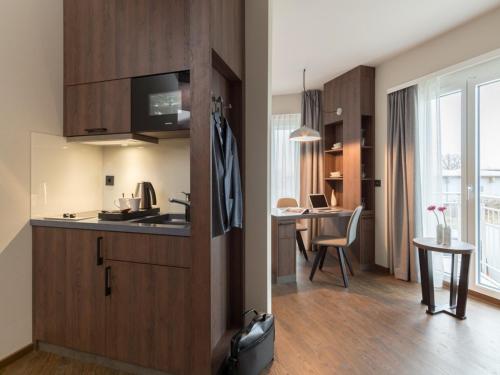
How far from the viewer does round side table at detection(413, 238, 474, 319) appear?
2320 mm

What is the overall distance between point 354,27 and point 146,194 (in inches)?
101

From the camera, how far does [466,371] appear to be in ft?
5.57

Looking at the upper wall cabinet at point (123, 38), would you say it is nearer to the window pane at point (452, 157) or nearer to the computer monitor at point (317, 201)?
the computer monitor at point (317, 201)

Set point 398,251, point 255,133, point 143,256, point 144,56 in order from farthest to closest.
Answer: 1. point 398,251
2. point 255,133
3. point 144,56
4. point 143,256

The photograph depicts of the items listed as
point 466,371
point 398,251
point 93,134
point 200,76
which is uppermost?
point 200,76

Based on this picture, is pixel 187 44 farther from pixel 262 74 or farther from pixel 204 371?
pixel 204 371

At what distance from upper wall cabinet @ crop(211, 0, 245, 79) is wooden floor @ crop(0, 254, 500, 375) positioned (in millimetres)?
1996

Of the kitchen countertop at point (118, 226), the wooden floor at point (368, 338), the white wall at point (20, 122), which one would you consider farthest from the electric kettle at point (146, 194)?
the wooden floor at point (368, 338)

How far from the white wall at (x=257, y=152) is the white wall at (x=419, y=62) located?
6.84 feet

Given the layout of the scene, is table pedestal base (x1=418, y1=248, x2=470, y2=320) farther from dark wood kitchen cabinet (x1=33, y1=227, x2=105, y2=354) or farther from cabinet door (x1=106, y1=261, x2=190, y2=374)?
dark wood kitchen cabinet (x1=33, y1=227, x2=105, y2=354)

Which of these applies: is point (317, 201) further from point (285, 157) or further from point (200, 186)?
point (200, 186)

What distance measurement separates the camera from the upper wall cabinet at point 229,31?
1.57 m

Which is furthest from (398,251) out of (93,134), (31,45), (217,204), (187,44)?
(31,45)

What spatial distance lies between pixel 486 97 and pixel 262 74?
2365 mm
